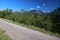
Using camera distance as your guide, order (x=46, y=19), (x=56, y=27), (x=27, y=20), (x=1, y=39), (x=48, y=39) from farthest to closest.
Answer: (x=27, y=20) → (x=46, y=19) → (x=56, y=27) → (x=48, y=39) → (x=1, y=39)

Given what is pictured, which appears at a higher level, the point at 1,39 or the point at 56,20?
the point at 1,39

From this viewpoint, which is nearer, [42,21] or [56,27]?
[56,27]

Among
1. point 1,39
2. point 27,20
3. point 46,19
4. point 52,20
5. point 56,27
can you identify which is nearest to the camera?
point 1,39

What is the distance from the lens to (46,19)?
2694cm

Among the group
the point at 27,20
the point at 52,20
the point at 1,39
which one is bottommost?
the point at 27,20

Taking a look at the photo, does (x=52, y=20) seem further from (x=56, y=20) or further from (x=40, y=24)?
(x=40, y=24)

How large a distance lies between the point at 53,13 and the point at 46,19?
19.0 ft

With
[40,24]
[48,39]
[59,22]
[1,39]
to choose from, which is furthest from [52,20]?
[1,39]

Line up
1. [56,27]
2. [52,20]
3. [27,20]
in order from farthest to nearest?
1. [27,20]
2. [52,20]
3. [56,27]

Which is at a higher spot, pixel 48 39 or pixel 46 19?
pixel 48 39

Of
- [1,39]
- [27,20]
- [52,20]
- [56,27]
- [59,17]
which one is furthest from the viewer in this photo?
[27,20]

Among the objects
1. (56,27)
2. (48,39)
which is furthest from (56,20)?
(48,39)

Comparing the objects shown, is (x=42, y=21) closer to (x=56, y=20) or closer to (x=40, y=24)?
(x=40, y=24)

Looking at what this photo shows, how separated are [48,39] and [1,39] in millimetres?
3249
